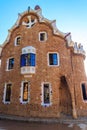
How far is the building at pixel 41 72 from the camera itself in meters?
15.0

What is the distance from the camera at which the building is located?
15.0 metres

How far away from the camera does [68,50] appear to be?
1764 cm

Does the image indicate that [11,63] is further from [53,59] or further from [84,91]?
[84,91]

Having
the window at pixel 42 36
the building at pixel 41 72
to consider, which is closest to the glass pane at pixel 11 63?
the building at pixel 41 72

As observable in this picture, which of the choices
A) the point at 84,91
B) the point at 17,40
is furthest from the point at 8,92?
the point at 84,91

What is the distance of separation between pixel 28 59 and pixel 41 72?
2.21m

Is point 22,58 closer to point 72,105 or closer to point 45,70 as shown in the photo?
point 45,70

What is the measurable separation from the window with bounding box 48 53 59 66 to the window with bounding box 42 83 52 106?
259 cm

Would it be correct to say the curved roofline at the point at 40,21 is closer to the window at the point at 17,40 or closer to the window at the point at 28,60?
the window at the point at 17,40

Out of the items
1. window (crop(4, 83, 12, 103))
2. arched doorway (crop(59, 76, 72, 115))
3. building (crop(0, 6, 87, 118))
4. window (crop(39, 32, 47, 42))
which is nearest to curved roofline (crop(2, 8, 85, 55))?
building (crop(0, 6, 87, 118))

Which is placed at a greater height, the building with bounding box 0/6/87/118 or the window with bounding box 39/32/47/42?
the window with bounding box 39/32/47/42

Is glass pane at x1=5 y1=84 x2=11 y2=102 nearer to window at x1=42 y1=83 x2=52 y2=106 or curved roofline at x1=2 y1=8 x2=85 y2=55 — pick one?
window at x1=42 y1=83 x2=52 y2=106

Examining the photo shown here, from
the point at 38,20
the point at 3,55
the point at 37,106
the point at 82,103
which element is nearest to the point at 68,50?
the point at 38,20

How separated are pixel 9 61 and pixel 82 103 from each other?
10.8 meters
